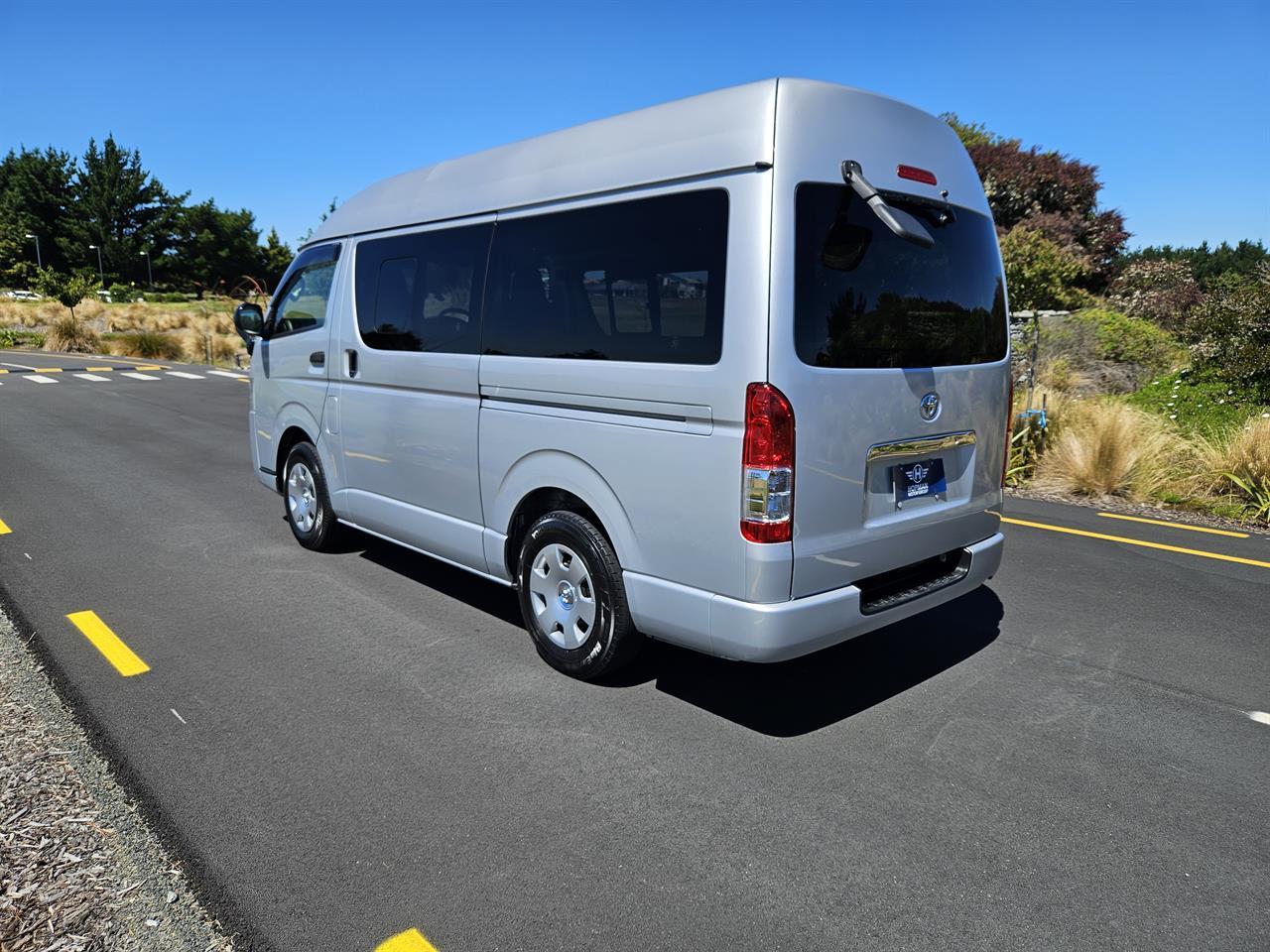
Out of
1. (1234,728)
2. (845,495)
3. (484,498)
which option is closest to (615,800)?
(845,495)

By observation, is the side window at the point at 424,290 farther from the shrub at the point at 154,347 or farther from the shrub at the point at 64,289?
the shrub at the point at 64,289

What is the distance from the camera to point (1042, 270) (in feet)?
59.4

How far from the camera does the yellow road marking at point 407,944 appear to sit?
236 centimetres

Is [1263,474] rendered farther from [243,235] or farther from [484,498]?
[243,235]

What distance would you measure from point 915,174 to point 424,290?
2641 mm

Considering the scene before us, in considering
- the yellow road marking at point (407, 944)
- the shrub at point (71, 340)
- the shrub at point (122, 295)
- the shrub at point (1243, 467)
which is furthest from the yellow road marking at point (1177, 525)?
the shrub at point (122, 295)

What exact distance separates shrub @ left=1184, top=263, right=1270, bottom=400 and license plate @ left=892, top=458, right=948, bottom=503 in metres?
10.3

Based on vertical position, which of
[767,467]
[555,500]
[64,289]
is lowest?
[555,500]

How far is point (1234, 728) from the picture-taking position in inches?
145

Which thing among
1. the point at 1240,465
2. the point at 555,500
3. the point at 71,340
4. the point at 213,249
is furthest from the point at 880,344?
the point at 213,249

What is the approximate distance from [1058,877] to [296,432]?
5.34 meters

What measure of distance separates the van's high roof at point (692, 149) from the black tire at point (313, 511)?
2095 mm

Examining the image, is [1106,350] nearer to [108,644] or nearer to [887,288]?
[887,288]

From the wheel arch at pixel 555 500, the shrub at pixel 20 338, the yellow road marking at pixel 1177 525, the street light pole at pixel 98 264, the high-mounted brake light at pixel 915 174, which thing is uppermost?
the street light pole at pixel 98 264
